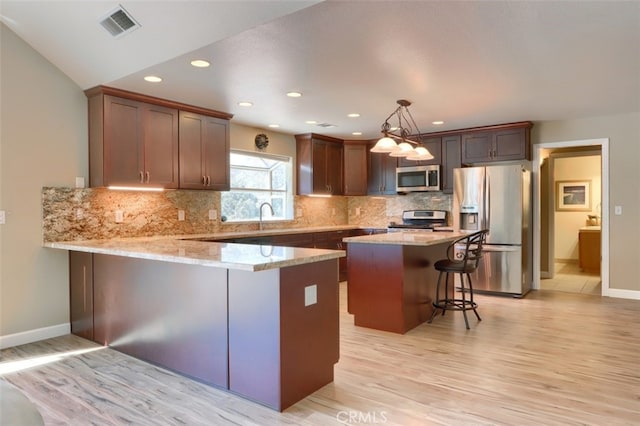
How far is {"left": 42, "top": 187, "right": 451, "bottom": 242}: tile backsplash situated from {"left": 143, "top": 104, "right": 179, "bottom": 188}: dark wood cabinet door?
349 mm

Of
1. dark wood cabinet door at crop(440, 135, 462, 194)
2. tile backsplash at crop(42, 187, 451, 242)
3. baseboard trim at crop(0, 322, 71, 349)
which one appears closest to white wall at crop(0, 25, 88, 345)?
baseboard trim at crop(0, 322, 71, 349)

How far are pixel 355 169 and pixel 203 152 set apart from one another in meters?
3.05

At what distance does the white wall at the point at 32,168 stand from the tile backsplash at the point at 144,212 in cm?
14

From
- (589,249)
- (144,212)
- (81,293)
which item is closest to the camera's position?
(81,293)

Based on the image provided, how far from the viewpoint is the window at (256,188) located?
5625 mm

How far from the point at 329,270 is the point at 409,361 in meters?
1.02

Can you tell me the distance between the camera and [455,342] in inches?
139

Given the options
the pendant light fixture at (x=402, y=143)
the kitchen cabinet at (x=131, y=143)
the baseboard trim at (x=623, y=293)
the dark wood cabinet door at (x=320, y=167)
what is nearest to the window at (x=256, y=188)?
the dark wood cabinet door at (x=320, y=167)

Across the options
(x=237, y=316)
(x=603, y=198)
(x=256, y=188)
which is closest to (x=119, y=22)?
(x=237, y=316)

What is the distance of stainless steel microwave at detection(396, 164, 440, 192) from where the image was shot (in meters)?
6.32

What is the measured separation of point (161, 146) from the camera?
171 inches

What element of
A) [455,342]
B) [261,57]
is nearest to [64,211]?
[261,57]

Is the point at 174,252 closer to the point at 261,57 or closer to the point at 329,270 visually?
the point at 329,270

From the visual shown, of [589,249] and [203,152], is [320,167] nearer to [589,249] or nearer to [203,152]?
[203,152]
